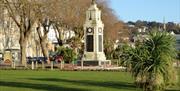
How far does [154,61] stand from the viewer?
20.9m

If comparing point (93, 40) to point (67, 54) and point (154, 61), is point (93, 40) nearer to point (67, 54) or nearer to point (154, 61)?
point (67, 54)

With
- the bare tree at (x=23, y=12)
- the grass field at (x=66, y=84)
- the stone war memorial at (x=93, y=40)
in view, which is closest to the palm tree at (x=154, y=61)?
the grass field at (x=66, y=84)

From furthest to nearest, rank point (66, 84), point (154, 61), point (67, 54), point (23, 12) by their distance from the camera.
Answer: point (67, 54) < point (23, 12) < point (66, 84) < point (154, 61)

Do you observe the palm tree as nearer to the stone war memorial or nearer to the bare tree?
the stone war memorial

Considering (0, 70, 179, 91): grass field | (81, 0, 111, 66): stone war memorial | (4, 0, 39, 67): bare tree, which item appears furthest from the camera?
(4, 0, 39, 67): bare tree

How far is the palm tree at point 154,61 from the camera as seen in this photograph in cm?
2084

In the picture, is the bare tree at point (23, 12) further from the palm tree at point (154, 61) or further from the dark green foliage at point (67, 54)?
the palm tree at point (154, 61)

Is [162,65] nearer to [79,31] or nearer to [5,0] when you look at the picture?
[5,0]

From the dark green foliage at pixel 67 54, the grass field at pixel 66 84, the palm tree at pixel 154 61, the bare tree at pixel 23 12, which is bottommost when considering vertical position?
the grass field at pixel 66 84

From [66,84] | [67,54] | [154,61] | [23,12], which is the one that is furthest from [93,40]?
→ [154,61]

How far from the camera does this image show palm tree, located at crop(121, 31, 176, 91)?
2084 centimetres

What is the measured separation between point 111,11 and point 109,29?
6.77 meters

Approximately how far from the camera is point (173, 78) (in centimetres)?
2122

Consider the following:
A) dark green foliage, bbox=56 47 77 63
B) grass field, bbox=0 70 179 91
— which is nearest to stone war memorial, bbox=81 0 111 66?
dark green foliage, bbox=56 47 77 63
